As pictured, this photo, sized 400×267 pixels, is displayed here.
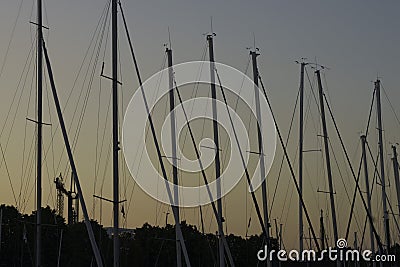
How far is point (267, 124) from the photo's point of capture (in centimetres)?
5094

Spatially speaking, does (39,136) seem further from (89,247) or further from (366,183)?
(89,247)

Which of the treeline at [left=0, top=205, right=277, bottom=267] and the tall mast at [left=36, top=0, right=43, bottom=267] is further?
the treeline at [left=0, top=205, right=277, bottom=267]

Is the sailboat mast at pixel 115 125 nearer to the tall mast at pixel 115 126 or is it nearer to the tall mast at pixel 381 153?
the tall mast at pixel 115 126

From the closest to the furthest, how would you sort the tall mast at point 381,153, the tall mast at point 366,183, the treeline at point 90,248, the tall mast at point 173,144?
the tall mast at point 173,144 < the tall mast at point 366,183 < the tall mast at point 381,153 < the treeline at point 90,248

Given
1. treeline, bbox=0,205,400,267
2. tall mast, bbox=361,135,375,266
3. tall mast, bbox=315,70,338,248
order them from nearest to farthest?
tall mast, bbox=315,70,338,248 → tall mast, bbox=361,135,375,266 → treeline, bbox=0,205,400,267

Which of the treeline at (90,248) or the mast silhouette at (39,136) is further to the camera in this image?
the treeline at (90,248)

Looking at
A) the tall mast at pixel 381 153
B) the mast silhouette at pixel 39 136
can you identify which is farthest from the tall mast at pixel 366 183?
the mast silhouette at pixel 39 136

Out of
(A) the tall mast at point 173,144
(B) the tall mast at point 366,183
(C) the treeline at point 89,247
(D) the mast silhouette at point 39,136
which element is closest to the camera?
(D) the mast silhouette at point 39,136

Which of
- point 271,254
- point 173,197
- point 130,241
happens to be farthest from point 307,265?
point 130,241

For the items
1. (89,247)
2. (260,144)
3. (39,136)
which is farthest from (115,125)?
(89,247)

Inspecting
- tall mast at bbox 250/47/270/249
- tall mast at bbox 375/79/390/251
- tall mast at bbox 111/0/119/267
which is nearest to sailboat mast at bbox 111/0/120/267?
tall mast at bbox 111/0/119/267

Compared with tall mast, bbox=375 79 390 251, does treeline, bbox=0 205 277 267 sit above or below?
below

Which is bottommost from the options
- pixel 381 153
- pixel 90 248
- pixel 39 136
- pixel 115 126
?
pixel 90 248

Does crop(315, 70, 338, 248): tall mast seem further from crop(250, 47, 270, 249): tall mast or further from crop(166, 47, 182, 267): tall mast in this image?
crop(166, 47, 182, 267): tall mast
